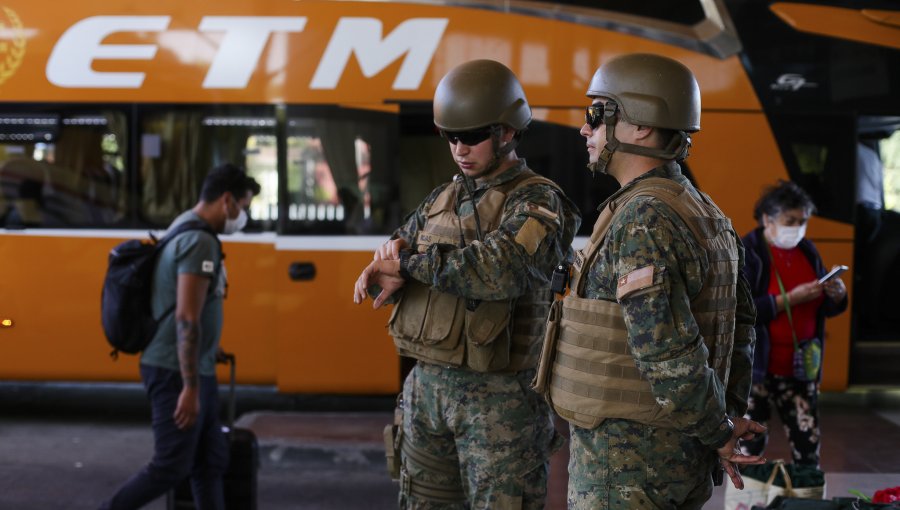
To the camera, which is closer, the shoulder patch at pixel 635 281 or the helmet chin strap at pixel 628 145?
the shoulder patch at pixel 635 281

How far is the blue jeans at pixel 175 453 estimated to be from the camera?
13.4 feet

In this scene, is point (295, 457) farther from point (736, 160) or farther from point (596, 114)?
point (596, 114)

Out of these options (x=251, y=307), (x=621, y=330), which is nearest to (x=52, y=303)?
(x=251, y=307)

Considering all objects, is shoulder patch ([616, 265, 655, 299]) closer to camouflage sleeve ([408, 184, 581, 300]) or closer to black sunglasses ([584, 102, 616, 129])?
black sunglasses ([584, 102, 616, 129])

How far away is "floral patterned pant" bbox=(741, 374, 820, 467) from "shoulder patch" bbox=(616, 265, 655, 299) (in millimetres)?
2578

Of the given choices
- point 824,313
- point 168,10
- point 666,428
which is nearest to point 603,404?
point 666,428

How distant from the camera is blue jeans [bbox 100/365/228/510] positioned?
410 cm

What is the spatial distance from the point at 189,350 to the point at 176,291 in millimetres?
272

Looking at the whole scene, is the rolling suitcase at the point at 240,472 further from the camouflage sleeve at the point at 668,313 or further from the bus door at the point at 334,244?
the camouflage sleeve at the point at 668,313

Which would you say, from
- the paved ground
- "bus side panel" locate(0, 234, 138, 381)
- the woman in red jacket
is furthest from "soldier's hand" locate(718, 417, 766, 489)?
"bus side panel" locate(0, 234, 138, 381)

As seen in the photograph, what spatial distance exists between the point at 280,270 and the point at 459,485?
3.85 meters

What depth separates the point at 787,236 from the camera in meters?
4.71

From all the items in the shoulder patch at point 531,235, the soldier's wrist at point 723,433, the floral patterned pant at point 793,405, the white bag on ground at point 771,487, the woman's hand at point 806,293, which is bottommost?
the white bag on ground at point 771,487

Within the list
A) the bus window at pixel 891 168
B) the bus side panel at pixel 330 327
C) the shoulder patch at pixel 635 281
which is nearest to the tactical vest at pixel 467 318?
the shoulder patch at pixel 635 281
